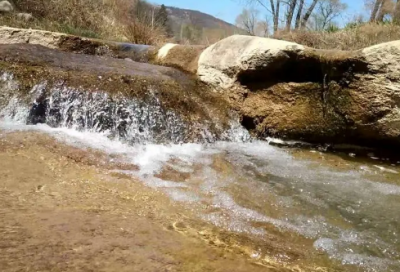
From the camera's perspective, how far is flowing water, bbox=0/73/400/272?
7.17 feet

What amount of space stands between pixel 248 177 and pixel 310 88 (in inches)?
83.8

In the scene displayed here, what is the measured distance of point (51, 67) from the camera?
4320 millimetres

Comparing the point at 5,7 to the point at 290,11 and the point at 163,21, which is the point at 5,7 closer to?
the point at 163,21

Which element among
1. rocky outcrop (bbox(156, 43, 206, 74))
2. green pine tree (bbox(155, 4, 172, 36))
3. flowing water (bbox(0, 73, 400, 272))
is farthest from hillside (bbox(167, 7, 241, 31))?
flowing water (bbox(0, 73, 400, 272))

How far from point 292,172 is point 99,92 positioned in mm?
2232

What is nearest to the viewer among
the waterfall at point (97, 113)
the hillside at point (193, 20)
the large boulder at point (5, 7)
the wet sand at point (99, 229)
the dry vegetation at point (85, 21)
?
the wet sand at point (99, 229)

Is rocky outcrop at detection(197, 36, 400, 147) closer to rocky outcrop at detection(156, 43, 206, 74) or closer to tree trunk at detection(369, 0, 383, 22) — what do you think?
rocky outcrop at detection(156, 43, 206, 74)

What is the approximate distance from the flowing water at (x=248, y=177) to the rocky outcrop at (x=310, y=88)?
367 millimetres

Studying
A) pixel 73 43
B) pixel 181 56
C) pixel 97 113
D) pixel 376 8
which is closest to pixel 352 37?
pixel 181 56

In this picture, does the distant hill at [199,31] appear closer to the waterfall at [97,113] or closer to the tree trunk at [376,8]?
the tree trunk at [376,8]

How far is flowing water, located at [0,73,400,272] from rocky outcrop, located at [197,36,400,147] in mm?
367

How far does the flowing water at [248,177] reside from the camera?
2.19m

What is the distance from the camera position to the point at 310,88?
4.77 metres

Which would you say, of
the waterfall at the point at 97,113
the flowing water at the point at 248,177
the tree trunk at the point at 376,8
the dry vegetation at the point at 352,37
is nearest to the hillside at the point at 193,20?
the tree trunk at the point at 376,8
